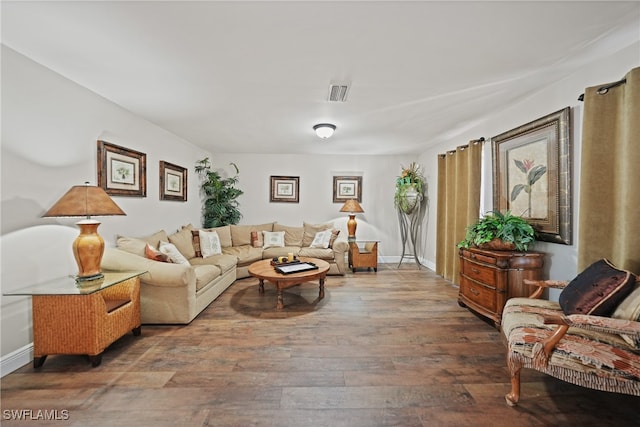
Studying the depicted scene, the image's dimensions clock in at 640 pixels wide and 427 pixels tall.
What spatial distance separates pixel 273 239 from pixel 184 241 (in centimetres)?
163

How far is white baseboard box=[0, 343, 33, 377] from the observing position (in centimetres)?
191

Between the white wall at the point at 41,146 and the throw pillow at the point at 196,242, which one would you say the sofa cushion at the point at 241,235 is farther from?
the white wall at the point at 41,146

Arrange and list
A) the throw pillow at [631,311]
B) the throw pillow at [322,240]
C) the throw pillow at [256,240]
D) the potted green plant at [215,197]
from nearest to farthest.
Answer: the throw pillow at [631,311] → the throw pillow at [322,240] → the throw pillow at [256,240] → the potted green plant at [215,197]

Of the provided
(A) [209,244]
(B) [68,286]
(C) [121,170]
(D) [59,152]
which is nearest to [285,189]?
(A) [209,244]

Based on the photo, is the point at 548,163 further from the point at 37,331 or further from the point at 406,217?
the point at 37,331

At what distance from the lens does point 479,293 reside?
9.29ft

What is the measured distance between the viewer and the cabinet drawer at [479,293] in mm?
2656

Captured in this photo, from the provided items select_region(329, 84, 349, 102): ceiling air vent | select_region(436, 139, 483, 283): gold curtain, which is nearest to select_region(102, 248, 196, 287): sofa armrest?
select_region(329, 84, 349, 102): ceiling air vent

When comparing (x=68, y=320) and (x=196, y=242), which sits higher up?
(x=196, y=242)

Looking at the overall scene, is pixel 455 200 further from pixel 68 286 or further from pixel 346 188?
pixel 68 286

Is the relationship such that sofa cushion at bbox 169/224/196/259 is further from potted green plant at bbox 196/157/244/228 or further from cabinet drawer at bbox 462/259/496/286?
cabinet drawer at bbox 462/259/496/286

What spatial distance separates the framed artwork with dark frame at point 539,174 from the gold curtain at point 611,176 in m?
0.31

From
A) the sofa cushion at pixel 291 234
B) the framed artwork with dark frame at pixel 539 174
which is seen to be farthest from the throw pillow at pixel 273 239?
the framed artwork with dark frame at pixel 539 174

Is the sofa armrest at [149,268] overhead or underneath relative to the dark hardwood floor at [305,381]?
overhead
